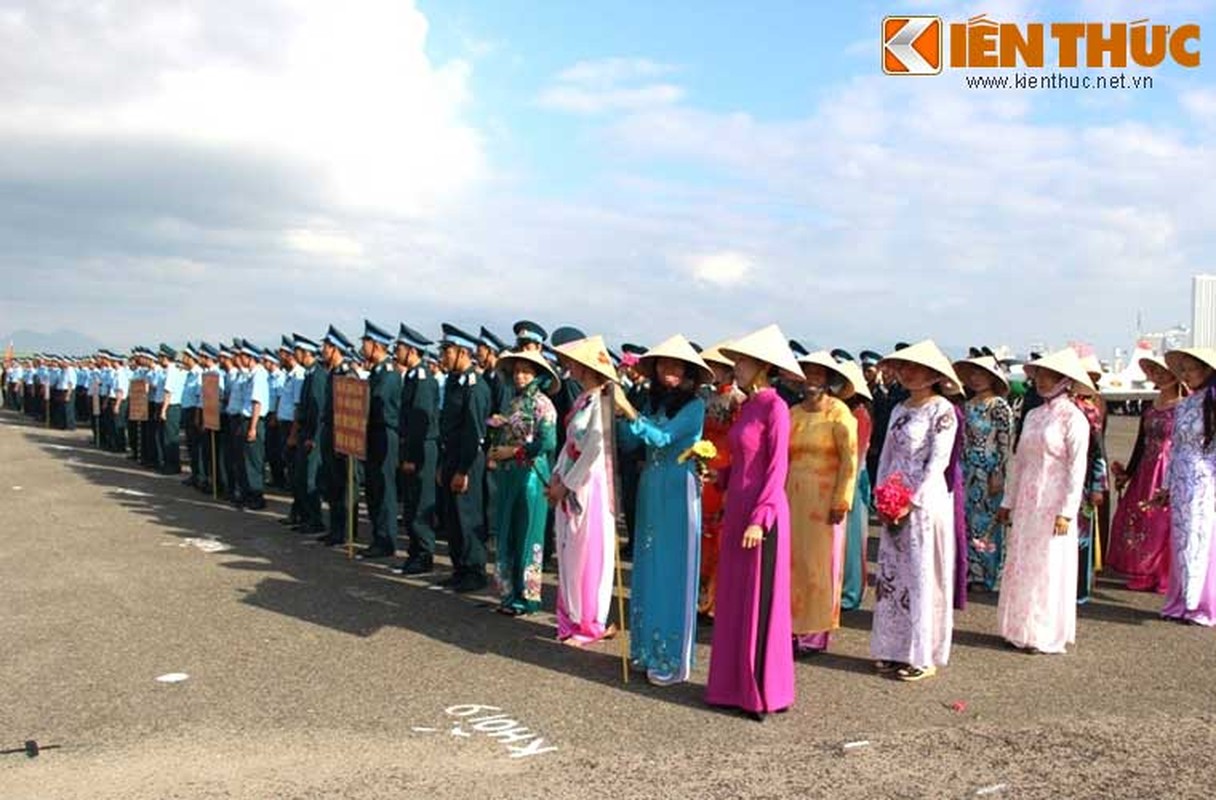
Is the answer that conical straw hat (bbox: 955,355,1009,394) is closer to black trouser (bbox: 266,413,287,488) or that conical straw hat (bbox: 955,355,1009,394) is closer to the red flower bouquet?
the red flower bouquet

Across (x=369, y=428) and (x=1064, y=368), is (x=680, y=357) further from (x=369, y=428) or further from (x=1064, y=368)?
(x=369, y=428)

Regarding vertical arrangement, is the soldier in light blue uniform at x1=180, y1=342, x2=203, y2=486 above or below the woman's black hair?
below

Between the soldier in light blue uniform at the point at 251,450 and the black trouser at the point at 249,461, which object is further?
the black trouser at the point at 249,461

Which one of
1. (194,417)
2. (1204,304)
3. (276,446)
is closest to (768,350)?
(276,446)

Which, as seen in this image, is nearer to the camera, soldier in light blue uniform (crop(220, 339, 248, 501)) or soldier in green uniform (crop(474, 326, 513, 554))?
soldier in green uniform (crop(474, 326, 513, 554))

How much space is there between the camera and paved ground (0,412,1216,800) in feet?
14.9

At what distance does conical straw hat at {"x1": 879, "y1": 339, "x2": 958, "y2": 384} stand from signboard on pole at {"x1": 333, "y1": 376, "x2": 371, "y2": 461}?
17.9 ft

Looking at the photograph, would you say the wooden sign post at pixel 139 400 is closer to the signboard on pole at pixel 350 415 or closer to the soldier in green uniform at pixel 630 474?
the signboard on pole at pixel 350 415

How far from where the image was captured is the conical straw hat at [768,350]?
227 inches

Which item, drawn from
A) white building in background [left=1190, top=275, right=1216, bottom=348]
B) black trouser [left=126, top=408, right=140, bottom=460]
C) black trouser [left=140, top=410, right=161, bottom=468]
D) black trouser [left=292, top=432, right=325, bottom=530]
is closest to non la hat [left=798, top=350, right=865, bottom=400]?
black trouser [left=292, top=432, right=325, bottom=530]

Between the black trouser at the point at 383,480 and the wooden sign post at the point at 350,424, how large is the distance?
16cm

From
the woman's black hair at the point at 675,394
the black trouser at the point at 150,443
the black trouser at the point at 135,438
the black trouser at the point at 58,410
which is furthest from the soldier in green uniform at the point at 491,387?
the black trouser at the point at 58,410

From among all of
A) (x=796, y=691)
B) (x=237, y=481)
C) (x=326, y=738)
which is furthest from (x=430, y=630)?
(x=237, y=481)

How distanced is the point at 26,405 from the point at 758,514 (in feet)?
120
